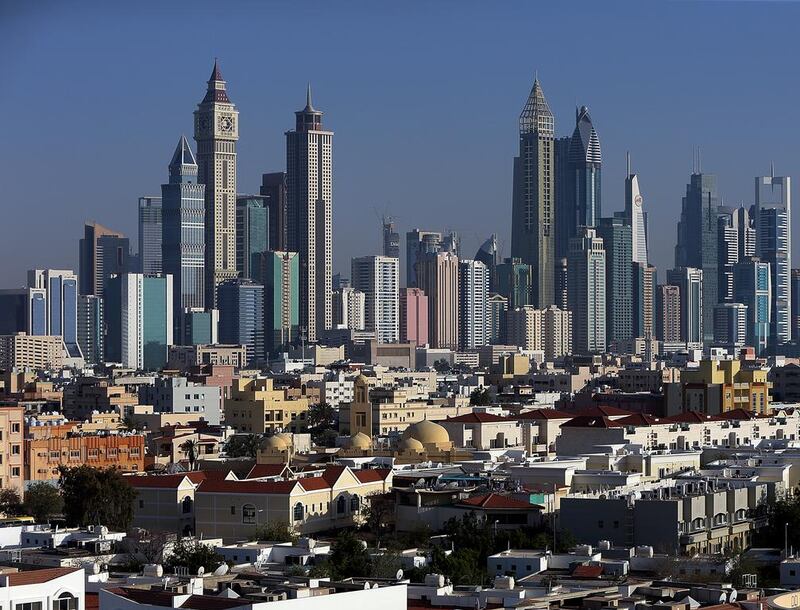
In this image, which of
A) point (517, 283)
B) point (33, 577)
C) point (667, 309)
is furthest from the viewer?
point (667, 309)

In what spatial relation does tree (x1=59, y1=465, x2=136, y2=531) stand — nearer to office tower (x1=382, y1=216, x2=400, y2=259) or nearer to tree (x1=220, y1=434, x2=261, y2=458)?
tree (x1=220, y1=434, x2=261, y2=458)

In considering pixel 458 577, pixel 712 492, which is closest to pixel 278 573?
pixel 458 577

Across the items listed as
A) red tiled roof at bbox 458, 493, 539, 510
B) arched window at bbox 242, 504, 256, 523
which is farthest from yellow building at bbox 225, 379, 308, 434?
red tiled roof at bbox 458, 493, 539, 510

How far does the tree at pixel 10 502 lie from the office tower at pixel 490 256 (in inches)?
1865

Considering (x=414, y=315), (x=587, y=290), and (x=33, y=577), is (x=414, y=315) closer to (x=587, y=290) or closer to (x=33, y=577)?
(x=587, y=290)

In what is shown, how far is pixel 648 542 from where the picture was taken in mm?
9594

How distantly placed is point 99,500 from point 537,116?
4513 cm

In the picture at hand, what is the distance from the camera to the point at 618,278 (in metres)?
58.3

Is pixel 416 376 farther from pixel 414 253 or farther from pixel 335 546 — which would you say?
pixel 414 253

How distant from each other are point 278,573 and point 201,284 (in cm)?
4719

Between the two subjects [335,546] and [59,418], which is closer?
[335,546]

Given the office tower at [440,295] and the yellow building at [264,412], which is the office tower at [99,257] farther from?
the yellow building at [264,412]

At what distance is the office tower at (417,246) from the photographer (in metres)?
62.2

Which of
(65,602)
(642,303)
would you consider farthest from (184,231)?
(65,602)
